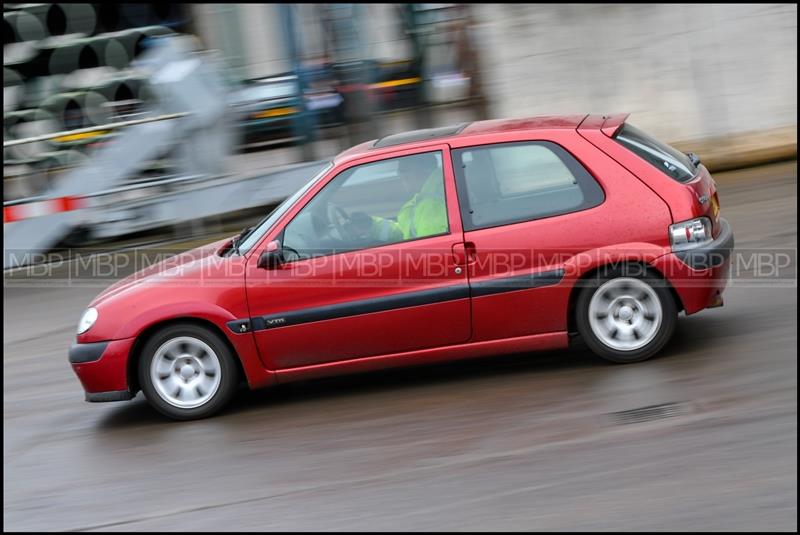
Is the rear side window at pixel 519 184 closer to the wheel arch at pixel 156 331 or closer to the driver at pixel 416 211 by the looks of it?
the driver at pixel 416 211

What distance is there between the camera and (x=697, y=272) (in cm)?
611

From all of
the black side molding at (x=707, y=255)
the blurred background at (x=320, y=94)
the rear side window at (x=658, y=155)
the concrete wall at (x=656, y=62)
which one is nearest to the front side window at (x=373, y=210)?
the rear side window at (x=658, y=155)

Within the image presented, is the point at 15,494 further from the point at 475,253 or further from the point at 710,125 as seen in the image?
the point at 710,125

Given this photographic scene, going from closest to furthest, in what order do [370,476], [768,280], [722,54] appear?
[370,476], [768,280], [722,54]

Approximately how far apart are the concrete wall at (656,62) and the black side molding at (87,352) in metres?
8.51

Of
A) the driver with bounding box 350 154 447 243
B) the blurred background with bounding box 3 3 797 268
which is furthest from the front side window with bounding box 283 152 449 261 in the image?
the blurred background with bounding box 3 3 797 268

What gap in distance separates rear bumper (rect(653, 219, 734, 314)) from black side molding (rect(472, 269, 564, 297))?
2.04 ft

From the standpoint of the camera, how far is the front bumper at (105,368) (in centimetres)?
638

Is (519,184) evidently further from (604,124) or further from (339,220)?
(339,220)

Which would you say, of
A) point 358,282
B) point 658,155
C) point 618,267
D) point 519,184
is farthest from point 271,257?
point 658,155

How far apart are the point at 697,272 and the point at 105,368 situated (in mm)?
3729

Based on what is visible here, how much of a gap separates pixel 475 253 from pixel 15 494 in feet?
9.82

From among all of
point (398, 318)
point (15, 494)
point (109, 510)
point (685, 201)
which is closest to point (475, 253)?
point (398, 318)

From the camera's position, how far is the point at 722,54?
13.3m
